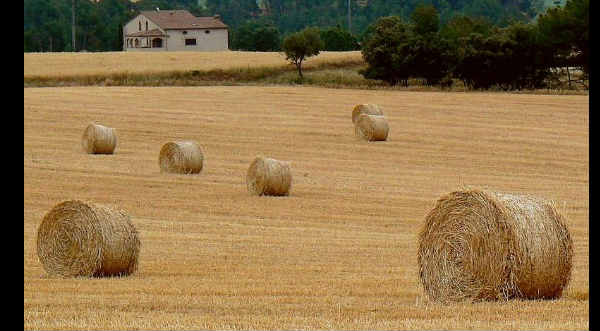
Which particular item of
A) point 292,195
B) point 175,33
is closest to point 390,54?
point 292,195

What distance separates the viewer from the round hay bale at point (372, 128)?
4031 centimetres

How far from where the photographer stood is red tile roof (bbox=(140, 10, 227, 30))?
4759 inches

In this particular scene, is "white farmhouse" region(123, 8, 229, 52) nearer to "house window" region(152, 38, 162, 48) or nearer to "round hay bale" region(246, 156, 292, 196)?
"house window" region(152, 38, 162, 48)

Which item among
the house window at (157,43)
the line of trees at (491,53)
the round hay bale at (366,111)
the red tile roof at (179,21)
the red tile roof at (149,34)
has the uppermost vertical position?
the red tile roof at (179,21)

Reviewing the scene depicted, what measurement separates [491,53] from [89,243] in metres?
48.9

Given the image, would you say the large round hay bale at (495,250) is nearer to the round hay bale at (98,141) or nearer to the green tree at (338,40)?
the round hay bale at (98,141)

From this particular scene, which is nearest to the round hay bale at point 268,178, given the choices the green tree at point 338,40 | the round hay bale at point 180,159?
the round hay bale at point 180,159

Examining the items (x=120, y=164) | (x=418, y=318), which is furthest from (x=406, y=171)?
(x=418, y=318)

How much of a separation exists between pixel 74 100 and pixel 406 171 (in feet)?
74.5

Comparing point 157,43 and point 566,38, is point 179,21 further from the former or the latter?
point 566,38

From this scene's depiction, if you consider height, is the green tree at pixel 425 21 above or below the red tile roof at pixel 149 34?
below

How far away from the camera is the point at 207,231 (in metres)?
20.7

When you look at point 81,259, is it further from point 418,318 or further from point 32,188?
point 32,188

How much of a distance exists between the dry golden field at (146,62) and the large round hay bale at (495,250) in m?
56.1
